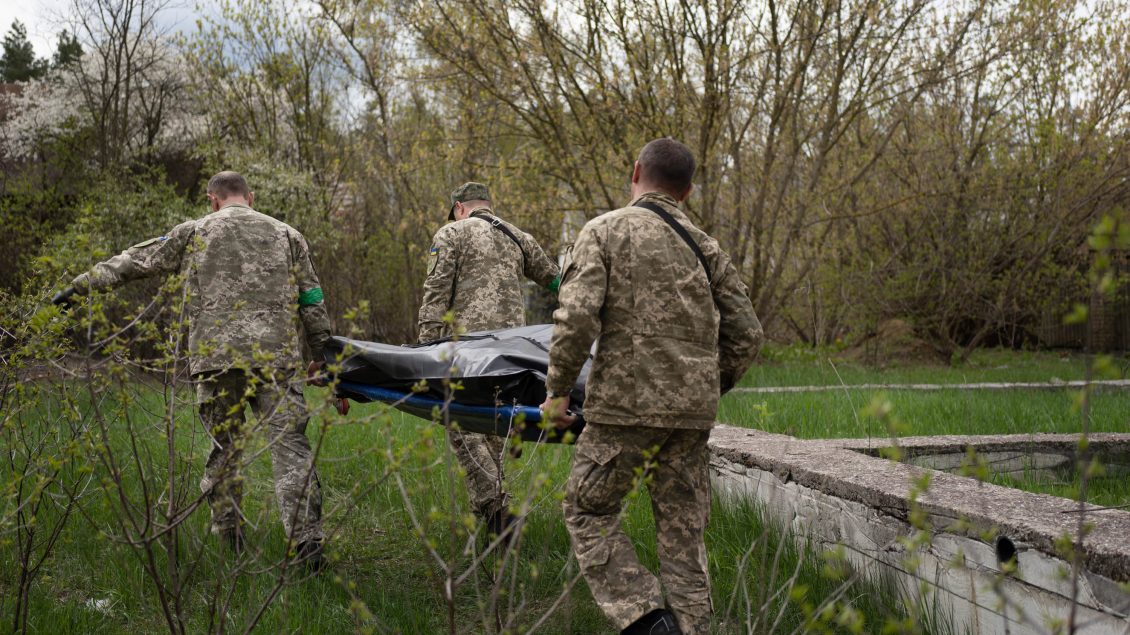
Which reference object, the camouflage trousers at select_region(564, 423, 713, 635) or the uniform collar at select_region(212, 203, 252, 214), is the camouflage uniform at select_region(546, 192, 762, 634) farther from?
the uniform collar at select_region(212, 203, 252, 214)

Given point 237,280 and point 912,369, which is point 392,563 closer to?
point 237,280

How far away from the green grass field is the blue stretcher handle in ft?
0.71

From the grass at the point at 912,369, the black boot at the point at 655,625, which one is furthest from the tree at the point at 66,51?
the black boot at the point at 655,625

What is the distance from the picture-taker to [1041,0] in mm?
12398

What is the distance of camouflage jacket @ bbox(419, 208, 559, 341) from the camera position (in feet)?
18.9

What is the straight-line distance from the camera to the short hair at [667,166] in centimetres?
376

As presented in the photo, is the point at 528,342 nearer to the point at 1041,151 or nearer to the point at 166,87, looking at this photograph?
the point at 1041,151

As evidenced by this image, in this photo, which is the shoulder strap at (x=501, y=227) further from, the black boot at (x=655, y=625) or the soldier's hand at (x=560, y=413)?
the black boot at (x=655, y=625)

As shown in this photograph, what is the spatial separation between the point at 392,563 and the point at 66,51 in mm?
18175

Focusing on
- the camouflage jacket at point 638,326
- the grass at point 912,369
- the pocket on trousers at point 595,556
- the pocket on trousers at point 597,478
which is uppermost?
the camouflage jacket at point 638,326

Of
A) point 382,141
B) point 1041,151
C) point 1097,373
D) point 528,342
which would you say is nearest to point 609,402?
point 528,342

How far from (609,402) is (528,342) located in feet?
3.41

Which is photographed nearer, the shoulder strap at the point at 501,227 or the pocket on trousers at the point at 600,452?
the pocket on trousers at the point at 600,452

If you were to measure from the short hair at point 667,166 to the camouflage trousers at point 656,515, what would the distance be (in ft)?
3.18
